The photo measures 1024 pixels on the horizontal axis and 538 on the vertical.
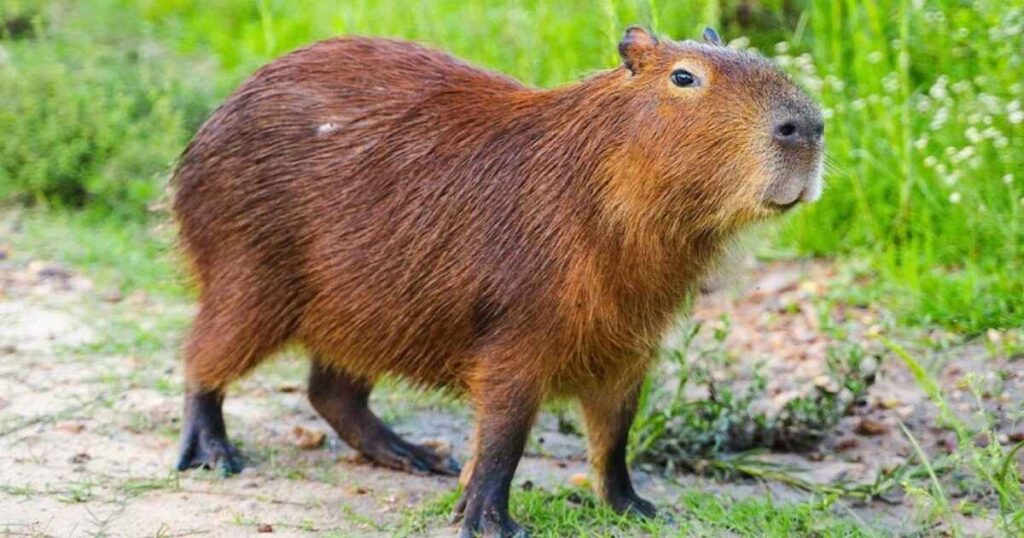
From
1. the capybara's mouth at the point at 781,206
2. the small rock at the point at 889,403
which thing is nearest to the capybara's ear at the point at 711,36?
the capybara's mouth at the point at 781,206

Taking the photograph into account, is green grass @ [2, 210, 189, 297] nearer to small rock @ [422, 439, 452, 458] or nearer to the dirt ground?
the dirt ground

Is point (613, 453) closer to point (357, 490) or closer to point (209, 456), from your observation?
point (357, 490)

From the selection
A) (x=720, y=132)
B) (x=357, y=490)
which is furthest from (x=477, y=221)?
(x=357, y=490)

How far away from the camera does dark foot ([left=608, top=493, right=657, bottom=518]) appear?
455 centimetres

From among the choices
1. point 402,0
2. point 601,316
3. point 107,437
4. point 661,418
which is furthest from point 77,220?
point 601,316

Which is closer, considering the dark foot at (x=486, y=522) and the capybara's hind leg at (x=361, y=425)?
the dark foot at (x=486, y=522)

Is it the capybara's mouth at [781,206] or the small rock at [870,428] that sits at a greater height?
the capybara's mouth at [781,206]

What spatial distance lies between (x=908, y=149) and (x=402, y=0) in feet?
9.93

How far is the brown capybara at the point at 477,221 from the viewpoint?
13.0ft

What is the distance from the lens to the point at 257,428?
5359 millimetres

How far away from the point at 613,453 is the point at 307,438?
1195mm

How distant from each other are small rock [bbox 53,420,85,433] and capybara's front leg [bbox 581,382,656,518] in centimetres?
169

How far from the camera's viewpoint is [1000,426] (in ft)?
17.2

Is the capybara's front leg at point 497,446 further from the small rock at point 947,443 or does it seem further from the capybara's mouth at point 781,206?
the small rock at point 947,443
